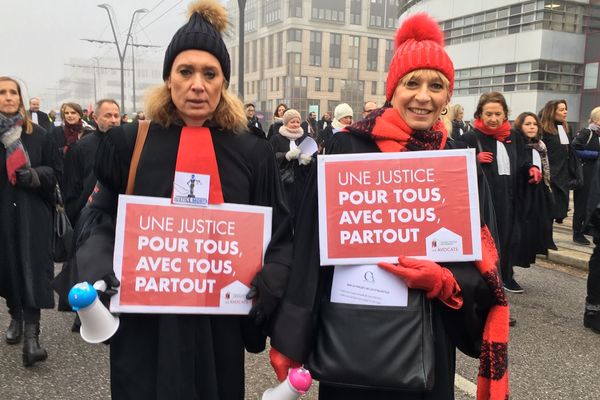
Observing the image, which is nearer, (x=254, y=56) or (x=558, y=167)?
(x=558, y=167)

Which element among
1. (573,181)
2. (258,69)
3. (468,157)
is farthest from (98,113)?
(258,69)

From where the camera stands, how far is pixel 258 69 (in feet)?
256

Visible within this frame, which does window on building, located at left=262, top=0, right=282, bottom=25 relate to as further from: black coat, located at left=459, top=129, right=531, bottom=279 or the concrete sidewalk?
black coat, located at left=459, top=129, right=531, bottom=279

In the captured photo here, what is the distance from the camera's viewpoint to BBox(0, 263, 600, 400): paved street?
339cm

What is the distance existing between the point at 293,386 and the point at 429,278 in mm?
580

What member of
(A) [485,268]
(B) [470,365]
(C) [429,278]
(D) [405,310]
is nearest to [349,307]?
(D) [405,310]

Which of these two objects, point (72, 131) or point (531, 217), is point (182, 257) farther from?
point (72, 131)

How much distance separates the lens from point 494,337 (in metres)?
1.87

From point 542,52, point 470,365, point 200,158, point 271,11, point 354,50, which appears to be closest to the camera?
point 200,158

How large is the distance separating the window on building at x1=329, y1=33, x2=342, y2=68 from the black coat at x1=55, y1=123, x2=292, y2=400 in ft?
241

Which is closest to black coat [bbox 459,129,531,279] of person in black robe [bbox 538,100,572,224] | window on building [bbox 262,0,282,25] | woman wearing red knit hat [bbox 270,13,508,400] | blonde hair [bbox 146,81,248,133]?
person in black robe [bbox 538,100,572,224]

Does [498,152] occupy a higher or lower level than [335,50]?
lower

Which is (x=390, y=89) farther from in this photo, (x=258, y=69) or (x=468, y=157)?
(x=258, y=69)

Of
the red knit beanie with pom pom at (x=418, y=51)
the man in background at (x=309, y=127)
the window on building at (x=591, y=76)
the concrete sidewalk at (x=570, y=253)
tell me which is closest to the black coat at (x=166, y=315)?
the red knit beanie with pom pom at (x=418, y=51)
